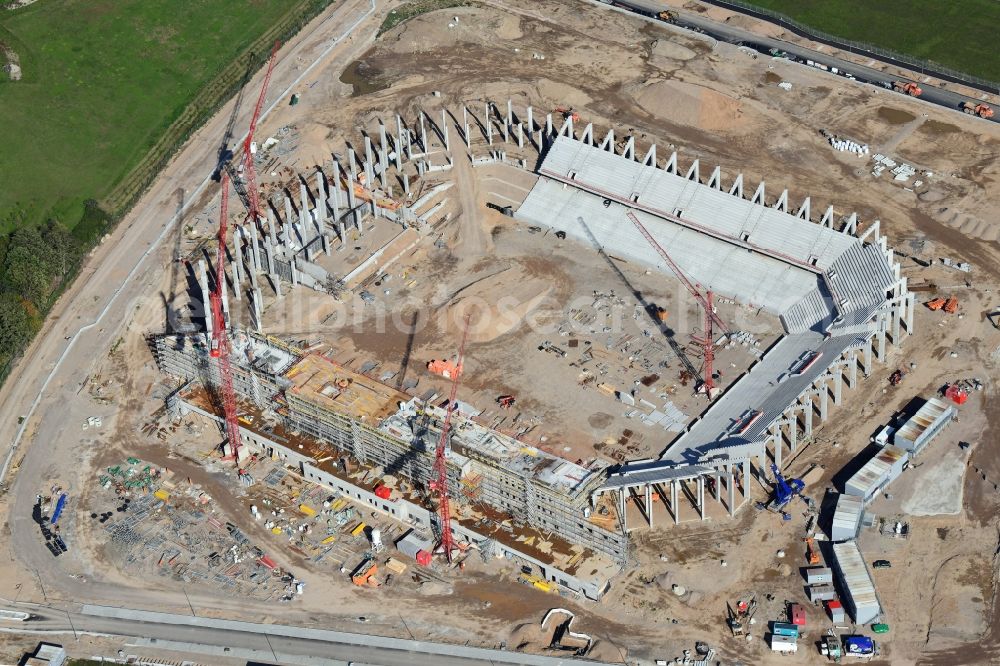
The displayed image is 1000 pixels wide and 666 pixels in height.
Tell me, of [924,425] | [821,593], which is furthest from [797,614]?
[924,425]

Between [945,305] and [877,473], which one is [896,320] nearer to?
[945,305]

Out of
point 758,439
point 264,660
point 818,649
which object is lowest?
point 264,660

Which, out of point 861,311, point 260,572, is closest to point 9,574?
point 260,572

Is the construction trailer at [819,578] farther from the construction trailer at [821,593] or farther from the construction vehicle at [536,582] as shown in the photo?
the construction vehicle at [536,582]

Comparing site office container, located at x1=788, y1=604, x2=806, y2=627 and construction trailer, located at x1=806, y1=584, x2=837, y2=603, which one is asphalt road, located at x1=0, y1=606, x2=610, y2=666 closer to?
site office container, located at x1=788, y1=604, x2=806, y2=627

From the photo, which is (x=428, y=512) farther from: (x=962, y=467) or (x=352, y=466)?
(x=962, y=467)

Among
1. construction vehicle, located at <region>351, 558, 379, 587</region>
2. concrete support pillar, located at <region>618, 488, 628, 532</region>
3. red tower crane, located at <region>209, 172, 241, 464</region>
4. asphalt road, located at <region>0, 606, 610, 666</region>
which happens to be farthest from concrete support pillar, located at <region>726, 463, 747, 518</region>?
red tower crane, located at <region>209, 172, 241, 464</region>
